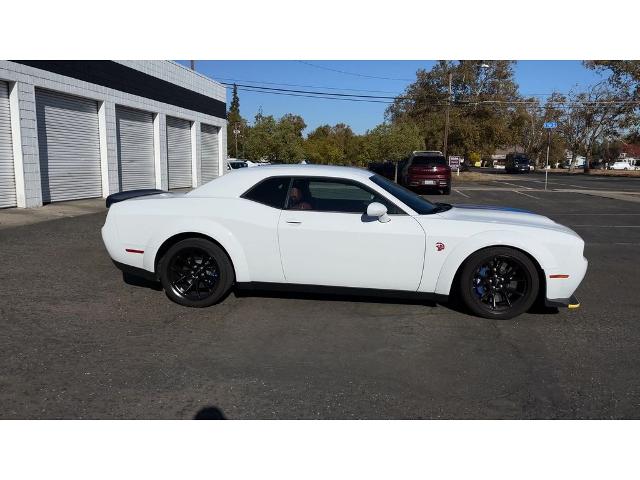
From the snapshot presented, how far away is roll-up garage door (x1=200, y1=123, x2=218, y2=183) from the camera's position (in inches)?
1027

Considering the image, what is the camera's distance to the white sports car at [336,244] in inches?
175

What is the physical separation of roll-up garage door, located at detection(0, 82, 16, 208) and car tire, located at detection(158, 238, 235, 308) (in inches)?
Answer: 401

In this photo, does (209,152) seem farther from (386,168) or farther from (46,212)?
(46,212)

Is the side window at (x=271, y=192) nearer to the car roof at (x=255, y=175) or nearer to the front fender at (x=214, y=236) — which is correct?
the car roof at (x=255, y=175)

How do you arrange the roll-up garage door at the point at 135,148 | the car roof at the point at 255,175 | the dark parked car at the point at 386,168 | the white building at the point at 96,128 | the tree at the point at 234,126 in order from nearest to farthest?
the car roof at the point at 255,175, the white building at the point at 96,128, the roll-up garage door at the point at 135,148, the dark parked car at the point at 386,168, the tree at the point at 234,126

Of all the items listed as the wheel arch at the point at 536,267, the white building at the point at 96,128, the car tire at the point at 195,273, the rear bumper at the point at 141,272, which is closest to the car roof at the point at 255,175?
the car tire at the point at 195,273

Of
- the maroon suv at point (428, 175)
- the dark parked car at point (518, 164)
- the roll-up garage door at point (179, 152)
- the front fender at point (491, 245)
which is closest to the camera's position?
the front fender at point (491, 245)

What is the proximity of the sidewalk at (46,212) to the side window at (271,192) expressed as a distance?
7.38m

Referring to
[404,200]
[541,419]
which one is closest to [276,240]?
[404,200]

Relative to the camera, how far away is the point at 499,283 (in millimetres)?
4566

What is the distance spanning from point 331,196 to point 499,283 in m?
1.81

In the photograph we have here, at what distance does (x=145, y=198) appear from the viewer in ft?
17.0

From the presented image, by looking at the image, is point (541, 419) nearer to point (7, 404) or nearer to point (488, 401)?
point (488, 401)

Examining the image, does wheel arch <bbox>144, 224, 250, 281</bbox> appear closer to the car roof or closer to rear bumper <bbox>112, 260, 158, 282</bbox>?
rear bumper <bbox>112, 260, 158, 282</bbox>
